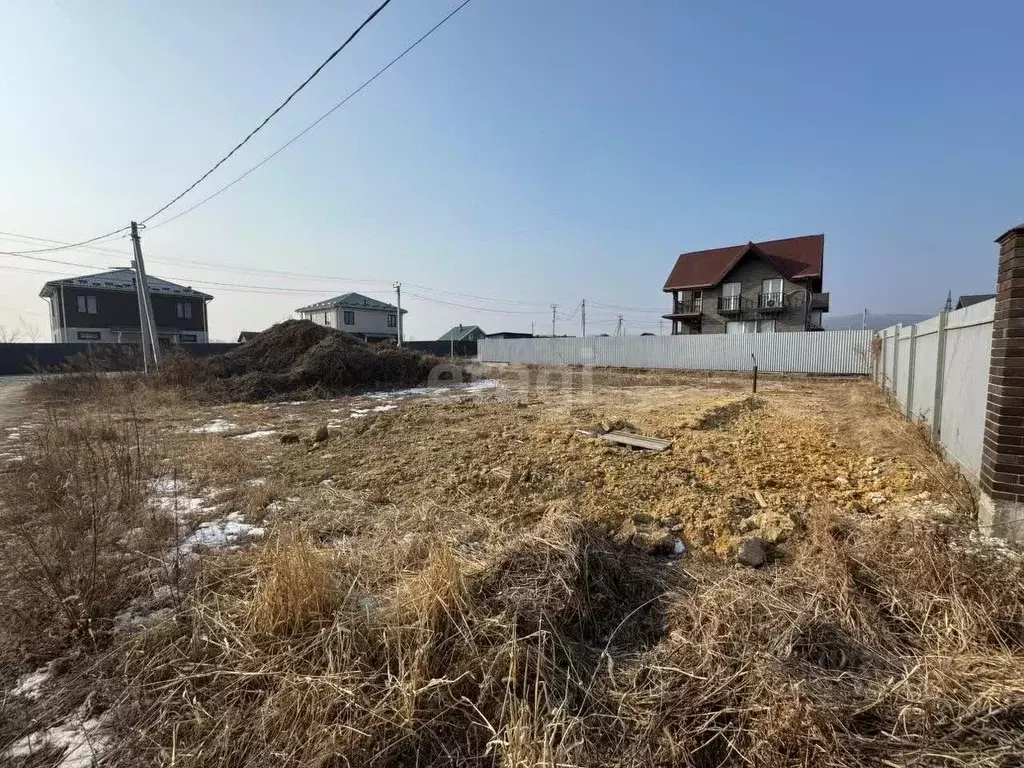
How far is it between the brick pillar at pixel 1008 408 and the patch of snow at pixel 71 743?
4.91 m

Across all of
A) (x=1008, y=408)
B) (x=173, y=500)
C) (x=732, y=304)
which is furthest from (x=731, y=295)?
(x=173, y=500)

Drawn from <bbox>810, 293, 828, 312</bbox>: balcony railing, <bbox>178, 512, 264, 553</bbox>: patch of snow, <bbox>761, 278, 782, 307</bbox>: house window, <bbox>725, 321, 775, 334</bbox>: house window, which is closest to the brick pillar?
<bbox>178, 512, 264, 553</bbox>: patch of snow

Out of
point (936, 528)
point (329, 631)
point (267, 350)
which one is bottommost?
point (329, 631)

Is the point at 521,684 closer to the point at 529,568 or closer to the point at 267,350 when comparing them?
the point at 529,568

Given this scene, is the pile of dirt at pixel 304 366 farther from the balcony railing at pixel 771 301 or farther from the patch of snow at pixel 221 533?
the balcony railing at pixel 771 301

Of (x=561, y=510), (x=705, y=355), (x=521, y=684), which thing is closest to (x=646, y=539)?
(x=561, y=510)

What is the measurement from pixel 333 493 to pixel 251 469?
1.68 m

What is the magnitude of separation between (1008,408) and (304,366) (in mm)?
15485

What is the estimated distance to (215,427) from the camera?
29.3ft

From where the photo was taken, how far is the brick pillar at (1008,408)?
9.51ft

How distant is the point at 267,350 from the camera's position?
55.0 feet

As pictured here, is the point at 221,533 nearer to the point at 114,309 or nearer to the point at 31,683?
the point at 31,683

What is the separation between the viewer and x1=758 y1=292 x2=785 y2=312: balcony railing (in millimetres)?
26797

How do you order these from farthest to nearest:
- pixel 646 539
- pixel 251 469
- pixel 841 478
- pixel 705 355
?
pixel 705 355
pixel 251 469
pixel 841 478
pixel 646 539
